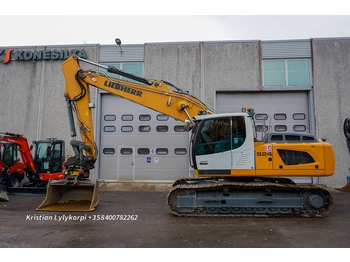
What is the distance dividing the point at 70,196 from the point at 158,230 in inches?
155

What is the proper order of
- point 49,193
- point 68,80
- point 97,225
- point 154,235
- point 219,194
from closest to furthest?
1. point 154,235
2. point 97,225
3. point 219,194
4. point 49,193
5. point 68,80

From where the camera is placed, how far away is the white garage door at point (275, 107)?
1351cm

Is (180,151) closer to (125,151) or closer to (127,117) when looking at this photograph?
(125,151)

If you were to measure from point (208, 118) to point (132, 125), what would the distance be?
7525 millimetres

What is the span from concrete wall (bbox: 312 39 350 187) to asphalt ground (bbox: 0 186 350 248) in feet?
19.8

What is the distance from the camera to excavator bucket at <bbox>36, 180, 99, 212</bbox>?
7.61m

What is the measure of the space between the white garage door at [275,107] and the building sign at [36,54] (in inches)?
321

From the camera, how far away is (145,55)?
1422 centimetres

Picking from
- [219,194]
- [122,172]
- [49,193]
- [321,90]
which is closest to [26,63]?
[122,172]

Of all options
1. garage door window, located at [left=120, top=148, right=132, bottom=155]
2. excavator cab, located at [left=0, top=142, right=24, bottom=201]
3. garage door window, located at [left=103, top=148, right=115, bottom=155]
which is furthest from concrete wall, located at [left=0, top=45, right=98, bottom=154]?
garage door window, located at [left=120, top=148, right=132, bottom=155]

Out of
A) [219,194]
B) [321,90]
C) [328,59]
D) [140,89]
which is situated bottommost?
[219,194]

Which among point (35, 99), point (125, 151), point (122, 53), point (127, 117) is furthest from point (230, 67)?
point (35, 99)

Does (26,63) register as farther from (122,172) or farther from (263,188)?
(263,188)

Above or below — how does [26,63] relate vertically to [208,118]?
above
